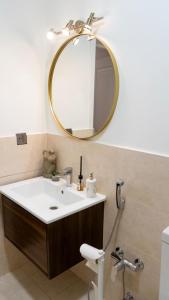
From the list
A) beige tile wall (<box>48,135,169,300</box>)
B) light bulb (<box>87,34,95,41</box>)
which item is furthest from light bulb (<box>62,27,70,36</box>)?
beige tile wall (<box>48,135,169,300</box>)

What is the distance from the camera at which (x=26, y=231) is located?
153cm

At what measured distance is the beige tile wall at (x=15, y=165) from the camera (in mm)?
1803

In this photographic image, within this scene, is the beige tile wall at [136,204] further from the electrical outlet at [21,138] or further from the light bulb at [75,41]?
the light bulb at [75,41]

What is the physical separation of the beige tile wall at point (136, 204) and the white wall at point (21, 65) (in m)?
0.58

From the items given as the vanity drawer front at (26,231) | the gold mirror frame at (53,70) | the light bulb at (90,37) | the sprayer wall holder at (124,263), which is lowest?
the sprayer wall holder at (124,263)

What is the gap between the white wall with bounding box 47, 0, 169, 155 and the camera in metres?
1.17

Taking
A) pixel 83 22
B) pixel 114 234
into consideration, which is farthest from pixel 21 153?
pixel 83 22

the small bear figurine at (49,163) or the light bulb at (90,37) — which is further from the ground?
the light bulb at (90,37)

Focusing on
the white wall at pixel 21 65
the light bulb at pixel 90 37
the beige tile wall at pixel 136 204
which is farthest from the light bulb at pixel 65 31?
the beige tile wall at pixel 136 204

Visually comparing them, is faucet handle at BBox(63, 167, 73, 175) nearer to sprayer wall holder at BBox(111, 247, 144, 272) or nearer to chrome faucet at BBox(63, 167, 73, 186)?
chrome faucet at BBox(63, 167, 73, 186)

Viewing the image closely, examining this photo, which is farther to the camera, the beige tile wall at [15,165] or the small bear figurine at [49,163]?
the small bear figurine at [49,163]

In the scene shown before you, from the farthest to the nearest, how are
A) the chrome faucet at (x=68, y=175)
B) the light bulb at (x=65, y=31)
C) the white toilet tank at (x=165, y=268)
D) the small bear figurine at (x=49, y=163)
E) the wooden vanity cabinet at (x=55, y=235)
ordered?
the small bear figurine at (x=49, y=163) → the chrome faucet at (x=68, y=175) → the light bulb at (x=65, y=31) → the wooden vanity cabinet at (x=55, y=235) → the white toilet tank at (x=165, y=268)

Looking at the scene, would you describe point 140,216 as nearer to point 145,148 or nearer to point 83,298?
point 145,148

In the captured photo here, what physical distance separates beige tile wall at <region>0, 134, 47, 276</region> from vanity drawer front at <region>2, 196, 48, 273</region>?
19 cm
